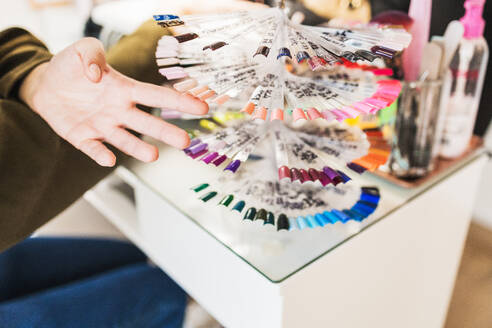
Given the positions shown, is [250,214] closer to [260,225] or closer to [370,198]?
[260,225]

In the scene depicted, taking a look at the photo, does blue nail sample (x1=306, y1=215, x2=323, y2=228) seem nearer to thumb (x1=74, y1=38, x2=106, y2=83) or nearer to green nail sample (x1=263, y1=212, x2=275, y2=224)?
green nail sample (x1=263, y1=212, x2=275, y2=224)

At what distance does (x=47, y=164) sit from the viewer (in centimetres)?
79

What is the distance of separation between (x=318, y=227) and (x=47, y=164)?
1.69 ft

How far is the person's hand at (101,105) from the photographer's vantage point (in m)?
0.68

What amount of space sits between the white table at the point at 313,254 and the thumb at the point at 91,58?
0.33m

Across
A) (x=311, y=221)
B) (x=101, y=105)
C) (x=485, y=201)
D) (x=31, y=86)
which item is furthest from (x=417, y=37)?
(x=485, y=201)

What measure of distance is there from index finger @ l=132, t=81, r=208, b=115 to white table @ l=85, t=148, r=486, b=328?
0.27 metres

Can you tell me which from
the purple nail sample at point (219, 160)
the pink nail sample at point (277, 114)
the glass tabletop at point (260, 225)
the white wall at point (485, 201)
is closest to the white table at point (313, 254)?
the glass tabletop at point (260, 225)

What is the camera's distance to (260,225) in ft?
2.74

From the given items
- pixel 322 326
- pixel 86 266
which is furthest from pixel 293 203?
pixel 86 266

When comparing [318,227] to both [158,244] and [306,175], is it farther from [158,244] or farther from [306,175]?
[158,244]

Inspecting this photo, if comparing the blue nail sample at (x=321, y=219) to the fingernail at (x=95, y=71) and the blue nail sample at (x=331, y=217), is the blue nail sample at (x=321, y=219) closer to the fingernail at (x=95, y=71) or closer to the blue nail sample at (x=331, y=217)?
the blue nail sample at (x=331, y=217)

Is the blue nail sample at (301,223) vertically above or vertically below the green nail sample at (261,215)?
below

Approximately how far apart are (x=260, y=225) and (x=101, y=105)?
1.19ft
